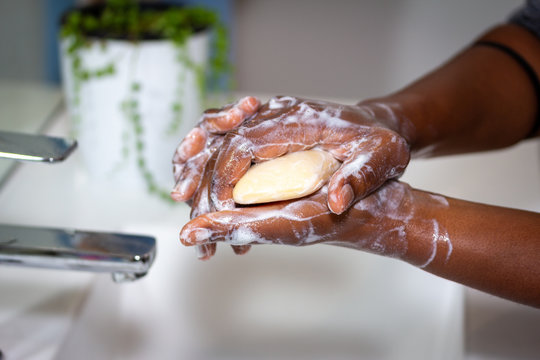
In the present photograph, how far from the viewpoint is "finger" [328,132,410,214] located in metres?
0.44

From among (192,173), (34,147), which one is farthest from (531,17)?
(34,147)

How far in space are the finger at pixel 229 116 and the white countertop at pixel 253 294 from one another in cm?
27

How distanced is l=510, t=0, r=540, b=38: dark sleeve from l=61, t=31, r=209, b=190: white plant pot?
17.8 inches

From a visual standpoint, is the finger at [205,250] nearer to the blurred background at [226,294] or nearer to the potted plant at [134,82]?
the blurred background at [226,294]

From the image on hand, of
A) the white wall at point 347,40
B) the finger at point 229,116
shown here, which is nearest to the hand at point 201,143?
the finger at point 229,116

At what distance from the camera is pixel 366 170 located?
0.47 meters

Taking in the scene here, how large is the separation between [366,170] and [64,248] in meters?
0.28

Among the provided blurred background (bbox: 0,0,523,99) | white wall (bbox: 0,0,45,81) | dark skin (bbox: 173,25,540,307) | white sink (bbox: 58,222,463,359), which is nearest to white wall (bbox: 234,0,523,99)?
blurred background (bbox: 0,0,523,99)

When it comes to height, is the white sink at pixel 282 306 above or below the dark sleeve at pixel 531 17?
below

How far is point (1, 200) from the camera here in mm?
774

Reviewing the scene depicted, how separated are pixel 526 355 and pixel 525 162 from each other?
434 millimetres

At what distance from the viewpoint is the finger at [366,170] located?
44 centimetres

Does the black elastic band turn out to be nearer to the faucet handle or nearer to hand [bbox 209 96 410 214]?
hand [bbox 209 96 410 214]

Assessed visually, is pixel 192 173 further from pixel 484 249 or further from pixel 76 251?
pixel 484 249
